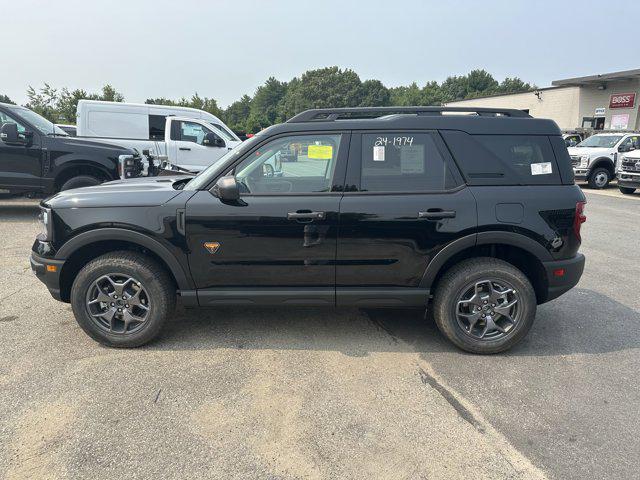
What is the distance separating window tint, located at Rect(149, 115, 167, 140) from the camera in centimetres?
1169

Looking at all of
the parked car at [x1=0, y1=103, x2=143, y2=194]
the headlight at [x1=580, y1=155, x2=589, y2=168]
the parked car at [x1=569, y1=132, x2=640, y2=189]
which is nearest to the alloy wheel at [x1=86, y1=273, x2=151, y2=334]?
the parked car at [x1=0, y1=103, x2=143, y2=194]

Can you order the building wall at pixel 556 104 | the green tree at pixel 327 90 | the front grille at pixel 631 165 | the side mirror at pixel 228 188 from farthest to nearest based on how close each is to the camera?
1. the green tree at pixel 327 90
2. the building wall at pixel 556 104
3. the front grille at pixel 631 165
4. the side mirror at pixel 228 188

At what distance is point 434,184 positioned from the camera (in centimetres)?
337

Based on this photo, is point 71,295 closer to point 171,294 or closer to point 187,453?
point 171,294

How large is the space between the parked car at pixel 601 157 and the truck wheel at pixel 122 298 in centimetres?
1620

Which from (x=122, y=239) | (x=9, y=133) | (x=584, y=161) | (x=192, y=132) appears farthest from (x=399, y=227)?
(x=584, y=161)

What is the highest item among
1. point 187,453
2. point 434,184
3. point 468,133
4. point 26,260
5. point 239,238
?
point 468,133

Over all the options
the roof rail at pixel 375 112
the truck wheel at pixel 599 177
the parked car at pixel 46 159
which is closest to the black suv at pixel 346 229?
the roof rail at pixel 375 112

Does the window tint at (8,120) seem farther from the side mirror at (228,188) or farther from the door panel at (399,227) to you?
the door panel at (399,227)

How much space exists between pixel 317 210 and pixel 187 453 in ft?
5.96

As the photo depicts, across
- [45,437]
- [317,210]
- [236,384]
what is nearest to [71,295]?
[45,437]

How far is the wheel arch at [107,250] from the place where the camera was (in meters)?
3.32

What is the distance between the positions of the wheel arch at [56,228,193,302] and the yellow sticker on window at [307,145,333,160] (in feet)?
4.42

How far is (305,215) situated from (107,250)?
1.65 meters
